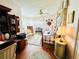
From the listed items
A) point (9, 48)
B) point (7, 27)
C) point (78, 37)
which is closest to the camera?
point (78, 37)

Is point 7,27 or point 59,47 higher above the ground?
point 7,27

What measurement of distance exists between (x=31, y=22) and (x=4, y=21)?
6760 mm

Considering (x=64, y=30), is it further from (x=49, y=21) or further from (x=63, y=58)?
(x=49, y=21)

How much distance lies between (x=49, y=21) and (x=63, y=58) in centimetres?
513

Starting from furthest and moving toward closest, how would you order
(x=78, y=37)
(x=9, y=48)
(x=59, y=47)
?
(x=59, y=47)
(x=9, y=48)
(x=78, y=37)

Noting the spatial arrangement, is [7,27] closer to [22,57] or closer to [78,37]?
[22,57]

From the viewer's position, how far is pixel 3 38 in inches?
104

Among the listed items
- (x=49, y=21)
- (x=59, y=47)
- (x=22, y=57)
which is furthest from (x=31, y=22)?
(x=59, y=47)

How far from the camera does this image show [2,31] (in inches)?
107

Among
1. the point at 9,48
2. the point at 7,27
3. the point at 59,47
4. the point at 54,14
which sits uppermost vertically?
the point at 54,14

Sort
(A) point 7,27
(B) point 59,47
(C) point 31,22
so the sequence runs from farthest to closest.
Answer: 1. (C) point 31,22
2. (A) point 7,27
3. (B) point 59,47

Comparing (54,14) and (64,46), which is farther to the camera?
(54,14)

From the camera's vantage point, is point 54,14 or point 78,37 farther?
point 54,14

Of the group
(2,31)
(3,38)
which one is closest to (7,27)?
(2,31)
